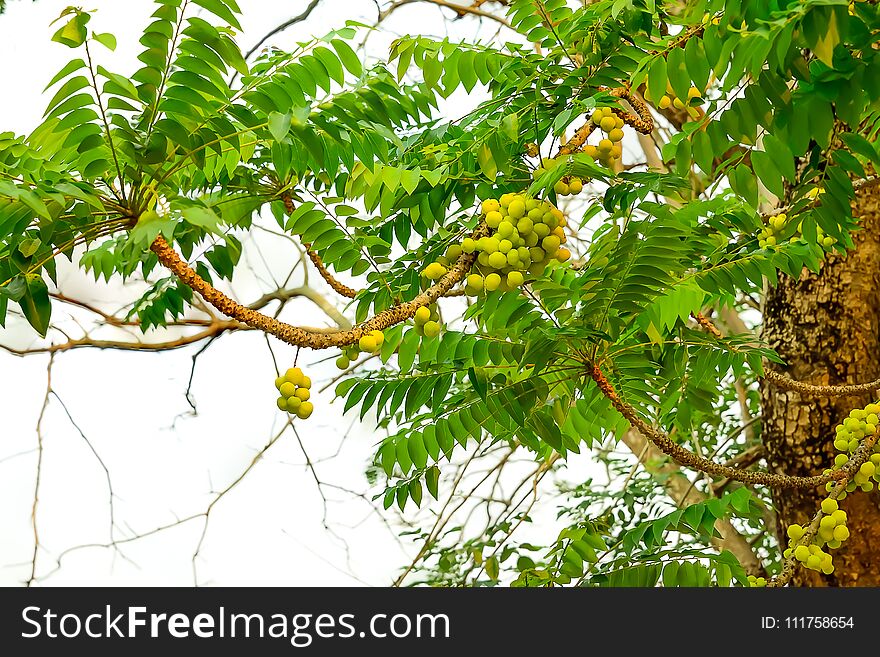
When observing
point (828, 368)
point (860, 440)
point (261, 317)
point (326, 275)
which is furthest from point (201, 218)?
point (828, 368)

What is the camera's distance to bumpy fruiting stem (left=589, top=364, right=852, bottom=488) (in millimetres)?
1346

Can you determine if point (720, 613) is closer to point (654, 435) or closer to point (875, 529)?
point (654, 435)

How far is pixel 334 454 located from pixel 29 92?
7.21 ft

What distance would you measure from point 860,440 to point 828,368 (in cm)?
66

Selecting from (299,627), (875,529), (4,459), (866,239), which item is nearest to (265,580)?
(4,459)

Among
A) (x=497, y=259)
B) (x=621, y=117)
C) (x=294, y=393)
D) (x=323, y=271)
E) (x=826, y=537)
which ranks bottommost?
(x=826, y=537)

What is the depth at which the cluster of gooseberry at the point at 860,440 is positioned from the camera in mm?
1532


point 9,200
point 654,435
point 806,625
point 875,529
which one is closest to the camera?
point 9,200

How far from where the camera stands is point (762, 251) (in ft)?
4.71

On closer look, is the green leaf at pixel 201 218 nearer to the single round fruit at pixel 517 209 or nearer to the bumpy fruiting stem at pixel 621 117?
the single round fruit at pixel 517 209

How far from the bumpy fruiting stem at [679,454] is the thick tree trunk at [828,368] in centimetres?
68

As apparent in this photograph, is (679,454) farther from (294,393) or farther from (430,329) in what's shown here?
(294,393)

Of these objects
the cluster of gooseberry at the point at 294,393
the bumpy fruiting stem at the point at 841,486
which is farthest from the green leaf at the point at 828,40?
the bumpy fruiting stem at the point at 841,486

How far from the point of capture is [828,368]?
7.37 ft
